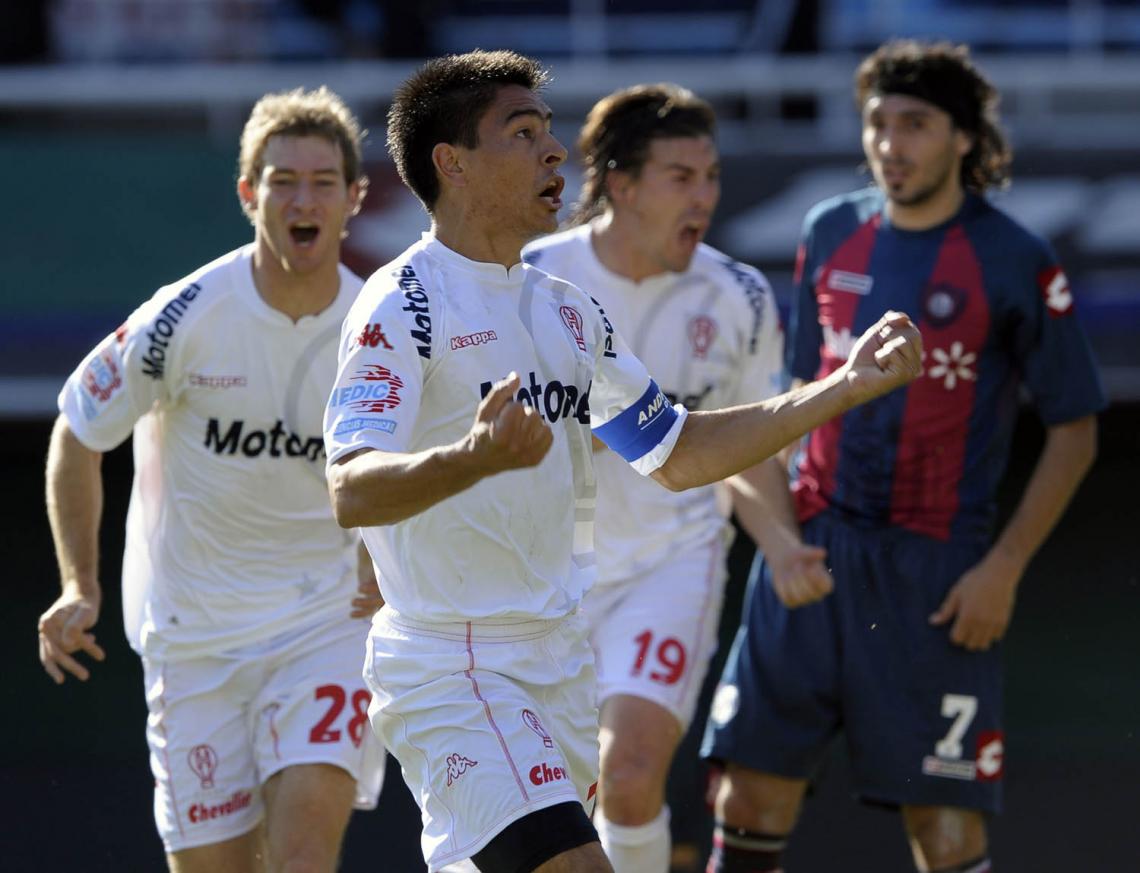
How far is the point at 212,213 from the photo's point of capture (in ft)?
31.5

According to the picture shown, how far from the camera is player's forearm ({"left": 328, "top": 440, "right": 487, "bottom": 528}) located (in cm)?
313

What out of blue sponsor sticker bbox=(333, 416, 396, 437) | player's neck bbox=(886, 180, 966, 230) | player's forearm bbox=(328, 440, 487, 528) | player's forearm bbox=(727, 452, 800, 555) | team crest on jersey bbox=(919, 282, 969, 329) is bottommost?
player's forearm bbox=(727, 452, 800, 555)

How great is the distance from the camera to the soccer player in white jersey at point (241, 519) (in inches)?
189

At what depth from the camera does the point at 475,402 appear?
3.72 m

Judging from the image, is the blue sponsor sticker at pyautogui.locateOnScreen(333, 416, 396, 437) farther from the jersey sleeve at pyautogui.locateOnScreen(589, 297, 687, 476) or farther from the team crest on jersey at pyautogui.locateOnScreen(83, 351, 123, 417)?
the team crest on jersey at pyautogui.locateOnScreen(83, 351, 123, 417)

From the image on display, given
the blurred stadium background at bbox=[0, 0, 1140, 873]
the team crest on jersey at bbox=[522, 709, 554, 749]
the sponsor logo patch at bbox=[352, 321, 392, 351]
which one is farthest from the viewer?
the blurred stadium background at bbox=[0, 0, 1140, 873]

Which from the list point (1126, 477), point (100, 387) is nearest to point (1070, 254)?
point (1126, 477)

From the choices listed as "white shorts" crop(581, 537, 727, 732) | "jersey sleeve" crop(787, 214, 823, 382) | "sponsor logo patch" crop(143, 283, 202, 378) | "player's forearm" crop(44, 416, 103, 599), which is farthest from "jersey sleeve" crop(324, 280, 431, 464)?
"jersey sleeve" crop(787, 214, 823, 382)

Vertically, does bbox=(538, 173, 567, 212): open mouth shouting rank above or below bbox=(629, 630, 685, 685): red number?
above

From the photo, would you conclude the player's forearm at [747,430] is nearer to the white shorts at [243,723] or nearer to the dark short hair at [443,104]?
the dark short hair at [443,104]

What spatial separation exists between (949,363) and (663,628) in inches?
43.9

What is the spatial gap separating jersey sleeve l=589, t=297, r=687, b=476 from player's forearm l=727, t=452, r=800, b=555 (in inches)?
56.7

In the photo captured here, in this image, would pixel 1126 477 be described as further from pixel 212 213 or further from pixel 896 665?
pixel 896 665

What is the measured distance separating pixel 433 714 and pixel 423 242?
953mm
